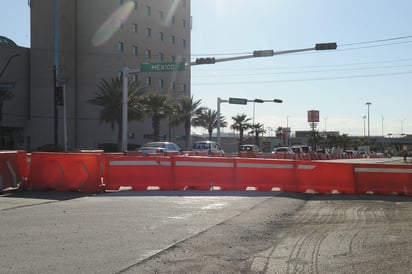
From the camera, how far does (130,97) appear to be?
49.2 metres

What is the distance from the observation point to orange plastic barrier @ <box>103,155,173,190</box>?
49.6ft

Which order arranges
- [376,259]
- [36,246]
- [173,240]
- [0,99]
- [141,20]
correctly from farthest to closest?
1. [141,20]
2. [0,99]
3. [173,240]
4. [36,246]
5. [376,259]

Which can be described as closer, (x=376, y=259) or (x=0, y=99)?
(x=376, y=259)

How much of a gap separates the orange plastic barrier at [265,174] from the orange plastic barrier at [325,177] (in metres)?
0.32

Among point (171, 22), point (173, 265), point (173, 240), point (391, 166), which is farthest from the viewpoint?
point (171, 22)

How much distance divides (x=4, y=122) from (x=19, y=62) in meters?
8.55

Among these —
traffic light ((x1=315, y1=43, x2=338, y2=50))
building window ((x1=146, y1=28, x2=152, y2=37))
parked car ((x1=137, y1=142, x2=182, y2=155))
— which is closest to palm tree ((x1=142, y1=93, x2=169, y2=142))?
building window ((x1=146, y1=28, x2=152, y2=37))

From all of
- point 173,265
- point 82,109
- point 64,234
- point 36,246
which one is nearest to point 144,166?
point 64,234

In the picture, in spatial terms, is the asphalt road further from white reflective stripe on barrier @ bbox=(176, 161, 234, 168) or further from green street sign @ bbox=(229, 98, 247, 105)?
green street sign @ bbox=(229, 98, 247, 105)

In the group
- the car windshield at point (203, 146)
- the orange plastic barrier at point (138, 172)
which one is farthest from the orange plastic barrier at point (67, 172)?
the car windshield at point (203, 146)

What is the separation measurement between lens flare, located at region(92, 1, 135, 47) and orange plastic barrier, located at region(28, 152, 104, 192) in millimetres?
51576

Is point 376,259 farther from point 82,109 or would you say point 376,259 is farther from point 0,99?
point 82,109

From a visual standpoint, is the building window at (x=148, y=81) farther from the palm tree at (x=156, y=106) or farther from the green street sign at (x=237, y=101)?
the green street sign at (x=237, y=101)

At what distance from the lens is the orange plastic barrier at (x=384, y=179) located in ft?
47.6
